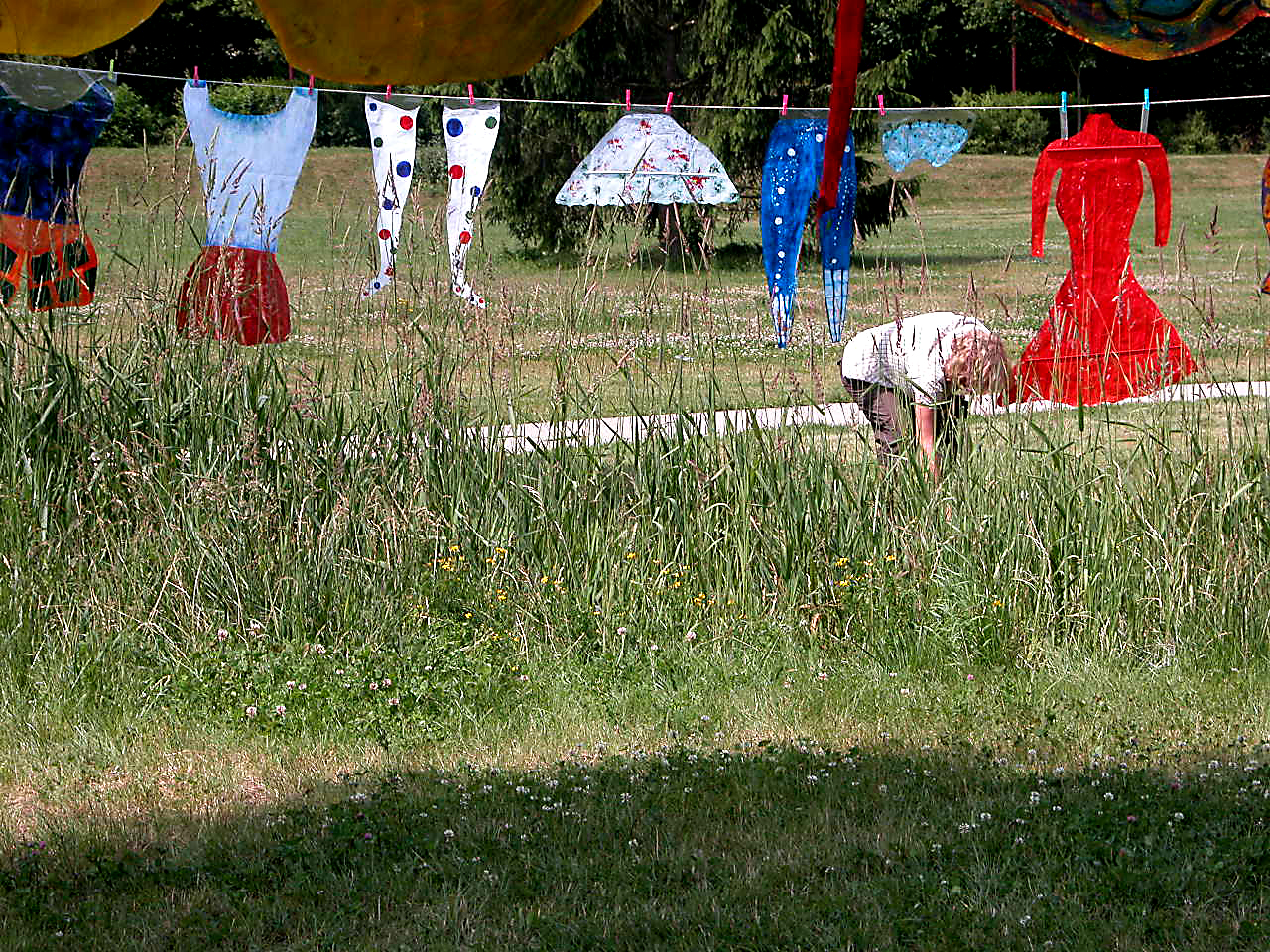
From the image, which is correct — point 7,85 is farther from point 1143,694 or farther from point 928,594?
point 1143,694

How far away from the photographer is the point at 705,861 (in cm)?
304

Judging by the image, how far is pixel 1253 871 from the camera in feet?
9.61

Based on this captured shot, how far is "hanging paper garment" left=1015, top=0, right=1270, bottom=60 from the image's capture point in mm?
2318

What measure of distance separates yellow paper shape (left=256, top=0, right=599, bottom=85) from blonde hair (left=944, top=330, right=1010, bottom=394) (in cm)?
253

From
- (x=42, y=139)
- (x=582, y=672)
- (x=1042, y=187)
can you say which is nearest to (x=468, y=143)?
(x=42, y=139)

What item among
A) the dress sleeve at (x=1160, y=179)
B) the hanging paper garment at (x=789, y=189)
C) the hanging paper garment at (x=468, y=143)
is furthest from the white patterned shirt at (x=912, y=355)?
the hanging paper garment at (x=468, y=143)

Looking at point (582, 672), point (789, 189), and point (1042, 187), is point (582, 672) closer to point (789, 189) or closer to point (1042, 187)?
point (1042, 187)

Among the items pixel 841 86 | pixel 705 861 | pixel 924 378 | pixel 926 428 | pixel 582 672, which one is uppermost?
pixel 841 86

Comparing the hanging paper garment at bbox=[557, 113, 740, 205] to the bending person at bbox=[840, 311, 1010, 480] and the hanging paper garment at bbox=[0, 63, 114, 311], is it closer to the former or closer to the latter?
the hanging paper garment at bbox=[0, 63, 114, 311]

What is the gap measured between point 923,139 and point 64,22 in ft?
29.9

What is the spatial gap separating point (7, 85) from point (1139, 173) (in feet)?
20.6

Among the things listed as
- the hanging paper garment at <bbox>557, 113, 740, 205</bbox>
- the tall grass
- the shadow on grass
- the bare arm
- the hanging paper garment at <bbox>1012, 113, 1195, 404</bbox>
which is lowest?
the shadow on grass

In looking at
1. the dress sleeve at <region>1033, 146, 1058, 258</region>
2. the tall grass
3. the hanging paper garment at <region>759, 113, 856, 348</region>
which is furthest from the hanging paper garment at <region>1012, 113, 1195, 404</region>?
the tall grass

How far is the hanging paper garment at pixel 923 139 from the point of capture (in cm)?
1035
